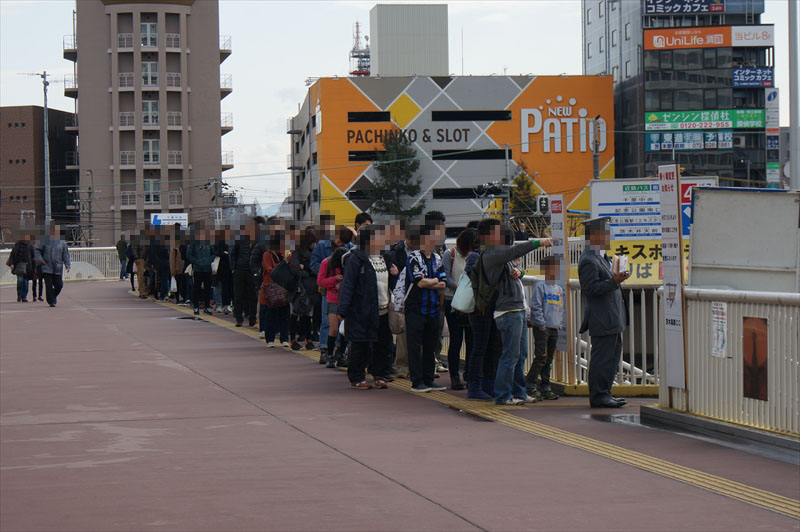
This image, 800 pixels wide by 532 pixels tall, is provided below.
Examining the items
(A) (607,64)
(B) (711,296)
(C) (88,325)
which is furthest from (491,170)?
(B) (711,296)

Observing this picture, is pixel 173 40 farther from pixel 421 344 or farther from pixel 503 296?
pixel 503 296

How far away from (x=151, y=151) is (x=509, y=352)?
3372 inches

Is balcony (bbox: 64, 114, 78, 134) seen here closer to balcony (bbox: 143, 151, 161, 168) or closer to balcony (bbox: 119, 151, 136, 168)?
balcony (bbox: 119, 151, 136, 168)

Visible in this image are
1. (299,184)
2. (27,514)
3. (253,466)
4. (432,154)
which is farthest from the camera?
(299,184)

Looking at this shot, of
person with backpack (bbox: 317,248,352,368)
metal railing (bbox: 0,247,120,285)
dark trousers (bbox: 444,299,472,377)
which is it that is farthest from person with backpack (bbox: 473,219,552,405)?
metal railing (bbox: 0,247,120,285)

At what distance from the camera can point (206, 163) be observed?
94.0 m

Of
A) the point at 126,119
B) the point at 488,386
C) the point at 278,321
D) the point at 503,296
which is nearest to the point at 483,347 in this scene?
the point at 488,386

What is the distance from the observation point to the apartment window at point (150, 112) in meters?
92.3

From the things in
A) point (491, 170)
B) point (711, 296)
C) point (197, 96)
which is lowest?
point (711, 296)

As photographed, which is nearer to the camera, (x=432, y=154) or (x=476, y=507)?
(x=476, y=507)

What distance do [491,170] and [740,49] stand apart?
2368 centimetres

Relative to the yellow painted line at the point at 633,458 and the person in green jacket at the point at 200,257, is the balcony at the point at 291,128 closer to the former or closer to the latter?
the person in green jacket at the point at 200,257

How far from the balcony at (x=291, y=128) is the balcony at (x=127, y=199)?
26.3m

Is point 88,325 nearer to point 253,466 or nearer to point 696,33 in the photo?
point 253,466
